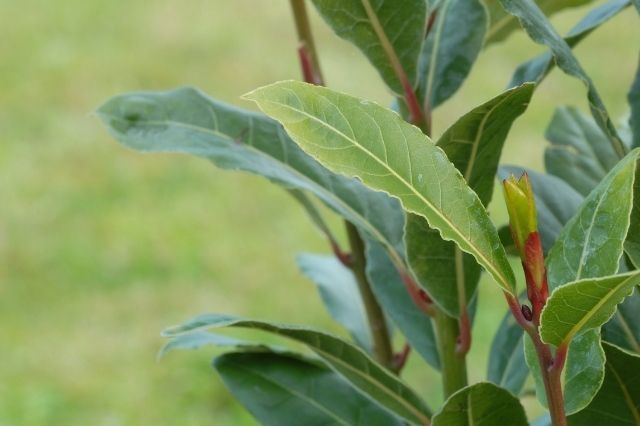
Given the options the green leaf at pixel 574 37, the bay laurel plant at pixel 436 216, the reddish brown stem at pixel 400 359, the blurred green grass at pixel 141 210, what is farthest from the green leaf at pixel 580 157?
the blurred green grass at pixel 141 210

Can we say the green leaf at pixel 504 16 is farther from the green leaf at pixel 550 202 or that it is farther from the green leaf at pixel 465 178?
the green leaf at pixel 465 178

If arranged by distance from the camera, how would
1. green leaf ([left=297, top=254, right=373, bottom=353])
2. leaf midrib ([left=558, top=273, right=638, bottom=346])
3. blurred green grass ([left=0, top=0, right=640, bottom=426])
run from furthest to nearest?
blurred green grass ([left=0, top=0, right=640, bottom=426]) < green leaf ([left=297, top=254, right=373, bottom=353]) < leaf midrib ([left=558, top=273, right=638, bottom=346])

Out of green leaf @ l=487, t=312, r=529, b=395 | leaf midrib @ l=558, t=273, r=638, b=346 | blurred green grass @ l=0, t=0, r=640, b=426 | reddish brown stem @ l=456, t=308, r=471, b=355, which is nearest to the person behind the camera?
leaf midrib @ l=558, t=273, r=638, b=346

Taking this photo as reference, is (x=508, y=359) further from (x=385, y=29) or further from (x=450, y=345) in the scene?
(x=385, y=29)

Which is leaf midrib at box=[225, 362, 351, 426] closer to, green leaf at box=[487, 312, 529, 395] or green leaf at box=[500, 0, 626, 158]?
green leaf at box=[487, 312, 529, 395]

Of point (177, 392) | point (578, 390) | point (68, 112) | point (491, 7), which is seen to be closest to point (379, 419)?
point (578, 390)

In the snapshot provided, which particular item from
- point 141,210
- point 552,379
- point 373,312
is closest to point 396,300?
point 373,312

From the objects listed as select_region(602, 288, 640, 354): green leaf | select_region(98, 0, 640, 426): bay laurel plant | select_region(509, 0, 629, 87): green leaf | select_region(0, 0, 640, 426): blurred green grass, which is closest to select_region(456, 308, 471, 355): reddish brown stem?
select_region(98, 0, 640, 426): bay laurel plant
